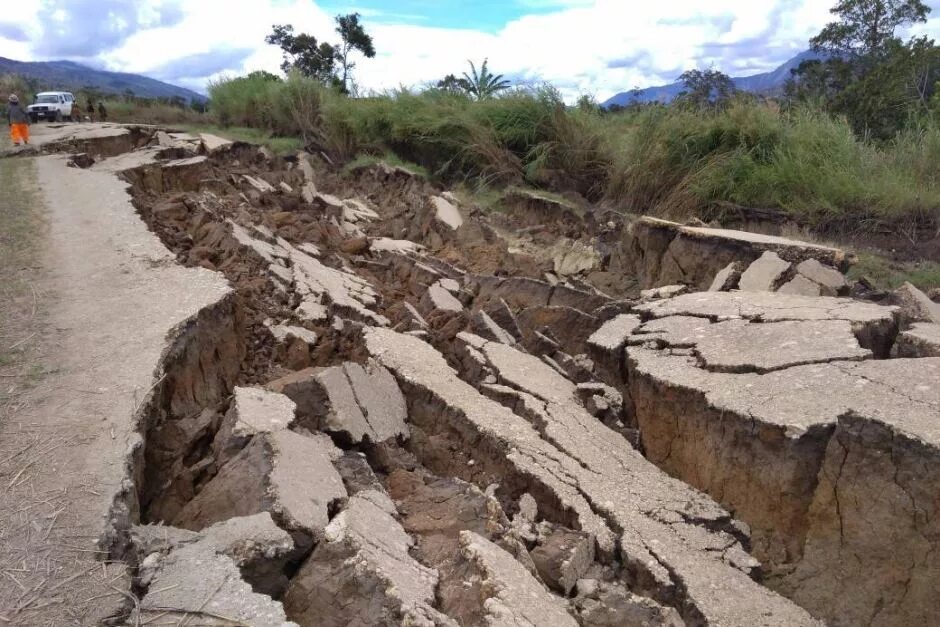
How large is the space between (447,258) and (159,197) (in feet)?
12.3

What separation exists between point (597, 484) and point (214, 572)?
5.99ft

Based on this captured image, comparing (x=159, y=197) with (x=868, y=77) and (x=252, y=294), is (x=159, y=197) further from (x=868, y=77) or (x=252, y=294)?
(x=868, y=77)

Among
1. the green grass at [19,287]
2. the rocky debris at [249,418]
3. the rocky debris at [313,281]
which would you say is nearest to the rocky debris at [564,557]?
the rocky debris at [249,418]

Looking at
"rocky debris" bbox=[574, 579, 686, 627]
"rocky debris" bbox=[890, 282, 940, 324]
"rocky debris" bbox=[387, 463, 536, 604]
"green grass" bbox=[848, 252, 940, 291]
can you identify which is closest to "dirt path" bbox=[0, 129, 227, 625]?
"rocky debris" bbox=[387, 463, 536, 604]

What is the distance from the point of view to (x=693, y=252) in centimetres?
650

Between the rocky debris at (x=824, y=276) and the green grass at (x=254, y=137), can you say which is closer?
the rocky debris at (x=824, y=276)

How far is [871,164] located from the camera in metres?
8.12

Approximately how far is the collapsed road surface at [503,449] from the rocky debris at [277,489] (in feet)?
0.04

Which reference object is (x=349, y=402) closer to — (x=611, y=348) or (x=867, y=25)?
(x=611, y=348)

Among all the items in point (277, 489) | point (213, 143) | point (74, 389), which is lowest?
point (277, 489)

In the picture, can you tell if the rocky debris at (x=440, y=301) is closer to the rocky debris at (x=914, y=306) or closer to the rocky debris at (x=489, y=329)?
the rocky debris at (x=489, y=329)

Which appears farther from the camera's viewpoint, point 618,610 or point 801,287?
point 801,287

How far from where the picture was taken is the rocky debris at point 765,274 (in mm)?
5492

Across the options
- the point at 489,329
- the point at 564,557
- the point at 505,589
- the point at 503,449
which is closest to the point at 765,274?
the point at 489,329
